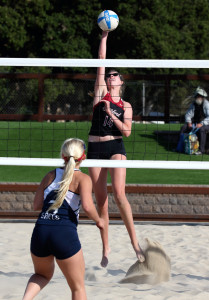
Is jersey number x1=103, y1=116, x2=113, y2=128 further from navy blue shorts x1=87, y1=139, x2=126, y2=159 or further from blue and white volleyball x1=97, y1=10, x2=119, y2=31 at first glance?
blue and white volleyball x1=97, y1=10, x2=119, y2=31

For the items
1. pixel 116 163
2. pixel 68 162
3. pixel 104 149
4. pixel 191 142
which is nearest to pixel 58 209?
pixel 68 162

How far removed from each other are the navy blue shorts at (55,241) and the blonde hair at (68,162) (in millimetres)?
138

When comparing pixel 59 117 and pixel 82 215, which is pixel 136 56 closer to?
pixel 59 117

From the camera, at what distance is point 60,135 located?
48.1 ft

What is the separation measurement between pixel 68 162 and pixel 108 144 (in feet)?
5.45

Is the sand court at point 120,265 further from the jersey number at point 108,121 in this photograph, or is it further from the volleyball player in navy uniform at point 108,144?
the jersey number at point 108,121

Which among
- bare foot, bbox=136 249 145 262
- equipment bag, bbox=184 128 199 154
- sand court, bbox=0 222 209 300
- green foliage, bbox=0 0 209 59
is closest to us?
sand court, bbox=0 222 209 300

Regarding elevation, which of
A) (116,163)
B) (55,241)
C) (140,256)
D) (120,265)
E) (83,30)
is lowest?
(120,265)

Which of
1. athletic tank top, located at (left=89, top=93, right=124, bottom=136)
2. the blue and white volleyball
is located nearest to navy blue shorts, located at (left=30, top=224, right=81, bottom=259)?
athletic tank top, located at (left=89, top=93, right=124, bottom=136)

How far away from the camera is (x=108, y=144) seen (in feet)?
18.0

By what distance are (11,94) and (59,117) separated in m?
6.61

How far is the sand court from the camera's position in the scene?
16.0 feet

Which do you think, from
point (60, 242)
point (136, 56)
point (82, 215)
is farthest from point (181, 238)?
point (136, 56)

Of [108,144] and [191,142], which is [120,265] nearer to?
[108,144]
